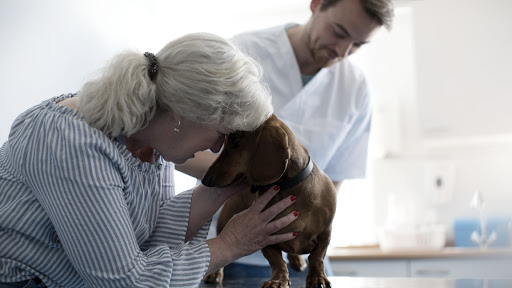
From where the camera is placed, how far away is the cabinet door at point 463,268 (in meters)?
2.91

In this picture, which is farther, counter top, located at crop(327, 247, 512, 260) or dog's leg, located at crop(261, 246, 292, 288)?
counter top, located at crop(327, 247, 512, 260)

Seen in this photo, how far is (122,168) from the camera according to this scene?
1.06 m

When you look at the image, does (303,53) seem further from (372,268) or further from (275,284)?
(372,268)

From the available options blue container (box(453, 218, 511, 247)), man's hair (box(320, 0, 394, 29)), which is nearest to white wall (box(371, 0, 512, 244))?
blue container (box(453, 218, 511, 247))

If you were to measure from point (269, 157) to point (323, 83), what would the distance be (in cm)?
70

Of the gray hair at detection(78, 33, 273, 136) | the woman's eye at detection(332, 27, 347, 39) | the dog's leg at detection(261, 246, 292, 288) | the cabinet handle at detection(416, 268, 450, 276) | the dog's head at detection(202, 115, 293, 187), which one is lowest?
the cabinet handle at detection(416, 268, 450, 276)

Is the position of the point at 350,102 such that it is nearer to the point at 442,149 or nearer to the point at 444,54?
the point at 444,54

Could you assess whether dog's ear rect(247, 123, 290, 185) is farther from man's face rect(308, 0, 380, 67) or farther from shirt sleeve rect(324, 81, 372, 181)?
shirt sleeve rect(324, 81, 372, 181)

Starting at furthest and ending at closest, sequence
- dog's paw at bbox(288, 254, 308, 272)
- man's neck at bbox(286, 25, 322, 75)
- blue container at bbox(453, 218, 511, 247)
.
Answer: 1. blue container at bbox(453, 218, 511, 247)
2. man's neck at bbox(286, 25, 322, 75)
3. dog's paw at bbox(288, 254, 308, 272)

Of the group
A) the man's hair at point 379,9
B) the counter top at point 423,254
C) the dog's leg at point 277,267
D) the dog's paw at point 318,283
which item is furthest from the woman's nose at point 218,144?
the counter top at point 423,254

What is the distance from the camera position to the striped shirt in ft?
3.20

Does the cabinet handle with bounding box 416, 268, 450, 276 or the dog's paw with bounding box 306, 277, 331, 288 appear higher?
the dog's paw with bounding box 306, 277, 331, 288

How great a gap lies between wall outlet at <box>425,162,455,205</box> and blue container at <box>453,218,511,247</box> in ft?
0.82

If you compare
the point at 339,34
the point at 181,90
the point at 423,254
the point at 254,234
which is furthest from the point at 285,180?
the point at 423,254
